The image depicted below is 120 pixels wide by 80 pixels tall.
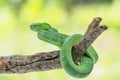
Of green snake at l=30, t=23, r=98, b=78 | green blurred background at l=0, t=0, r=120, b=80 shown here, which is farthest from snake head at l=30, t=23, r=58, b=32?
green blurred background at l=0, t=0, r=120, b=80

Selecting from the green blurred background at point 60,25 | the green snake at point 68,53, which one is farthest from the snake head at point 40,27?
the green blurred background at point 60,25

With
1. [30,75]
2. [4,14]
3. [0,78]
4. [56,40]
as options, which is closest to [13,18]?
[4,14]

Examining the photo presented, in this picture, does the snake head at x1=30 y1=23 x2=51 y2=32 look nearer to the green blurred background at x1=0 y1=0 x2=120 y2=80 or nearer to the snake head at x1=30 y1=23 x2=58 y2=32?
the snake head at x1=30 y1=23 x2=58 y2=32

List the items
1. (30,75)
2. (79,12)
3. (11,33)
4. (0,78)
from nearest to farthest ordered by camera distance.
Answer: (0,78)
(30,75)
(11,33)
(79,12)

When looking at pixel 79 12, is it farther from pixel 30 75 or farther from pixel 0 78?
pixel 0 78

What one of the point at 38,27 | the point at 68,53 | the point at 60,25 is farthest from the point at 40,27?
the point at 60,25
